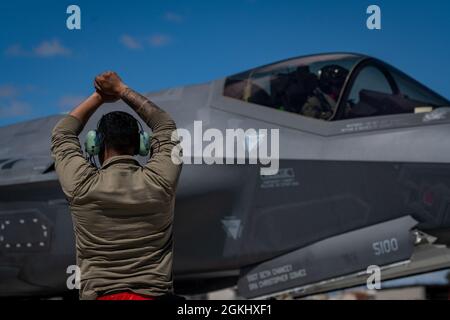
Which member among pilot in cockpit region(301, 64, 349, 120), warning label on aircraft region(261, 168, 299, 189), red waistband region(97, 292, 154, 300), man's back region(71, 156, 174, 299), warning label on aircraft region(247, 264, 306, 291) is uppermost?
pilot in cockpit region(301, 64, 349, 120)

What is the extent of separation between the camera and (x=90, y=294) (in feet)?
7.44

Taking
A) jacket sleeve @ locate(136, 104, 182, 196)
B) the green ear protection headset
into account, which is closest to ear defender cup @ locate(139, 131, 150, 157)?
the green ear protection headset

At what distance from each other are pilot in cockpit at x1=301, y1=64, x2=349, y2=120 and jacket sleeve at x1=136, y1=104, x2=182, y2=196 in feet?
14.0

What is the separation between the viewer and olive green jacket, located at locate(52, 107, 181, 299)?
2264 mm

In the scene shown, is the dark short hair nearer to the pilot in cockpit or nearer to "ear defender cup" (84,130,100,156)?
"ear defender cup" (84,130,100,156)

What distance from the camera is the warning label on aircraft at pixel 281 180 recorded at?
621cm

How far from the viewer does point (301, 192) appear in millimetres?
6203

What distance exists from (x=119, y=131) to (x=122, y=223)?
1.35 feet

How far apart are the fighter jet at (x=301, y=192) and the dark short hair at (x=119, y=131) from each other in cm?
387

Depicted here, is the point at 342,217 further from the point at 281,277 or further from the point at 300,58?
the point at 300,58

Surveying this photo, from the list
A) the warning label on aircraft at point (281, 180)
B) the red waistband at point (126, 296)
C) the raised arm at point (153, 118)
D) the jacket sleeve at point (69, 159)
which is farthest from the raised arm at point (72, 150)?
the warning label on aircraft at point (281, 180)

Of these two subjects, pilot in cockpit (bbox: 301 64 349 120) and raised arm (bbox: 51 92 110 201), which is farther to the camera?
pilot in cockpit (bbox: 301 64 349 120)
